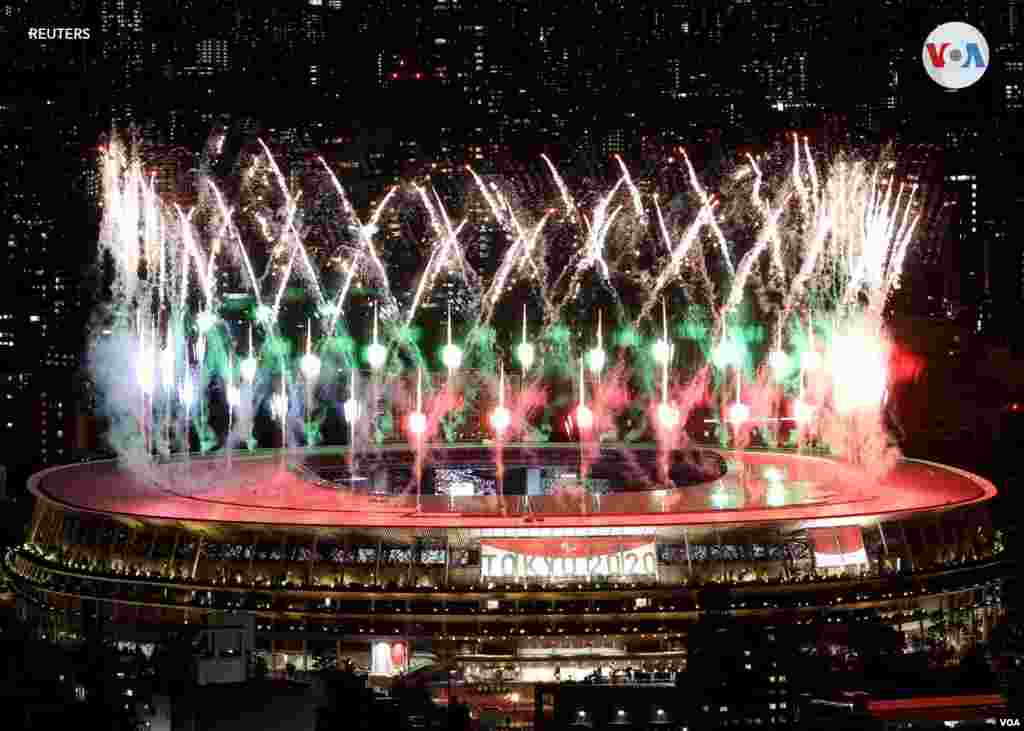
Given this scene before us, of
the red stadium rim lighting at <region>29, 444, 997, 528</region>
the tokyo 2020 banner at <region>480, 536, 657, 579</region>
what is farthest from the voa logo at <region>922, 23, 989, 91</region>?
the tokyo 2020 banner at <region>480, 536, 657, 579</region>

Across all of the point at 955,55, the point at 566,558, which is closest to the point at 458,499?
the point at 566,558

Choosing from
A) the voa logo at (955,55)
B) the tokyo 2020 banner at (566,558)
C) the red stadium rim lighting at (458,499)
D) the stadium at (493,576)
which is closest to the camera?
the stadium at (493,576)

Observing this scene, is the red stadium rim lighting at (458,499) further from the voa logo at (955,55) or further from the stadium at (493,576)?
the voa logo at (955,55)

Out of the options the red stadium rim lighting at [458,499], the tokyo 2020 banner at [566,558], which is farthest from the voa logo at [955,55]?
the tokyo 2020 banner at [566,558]

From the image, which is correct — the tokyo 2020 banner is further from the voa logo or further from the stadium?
the voa logo

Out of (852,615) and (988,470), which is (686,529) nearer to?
(852,615)

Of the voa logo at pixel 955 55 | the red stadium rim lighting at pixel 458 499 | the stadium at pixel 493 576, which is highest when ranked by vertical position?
the voa logo at pixel 955 55
